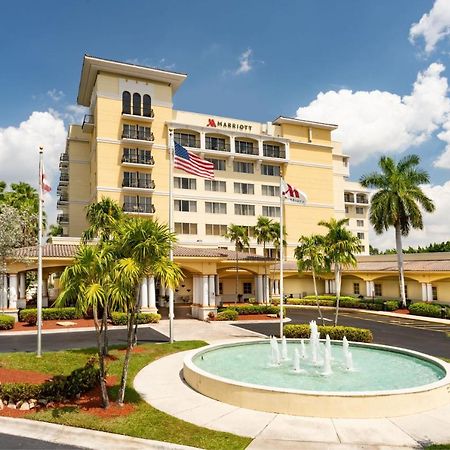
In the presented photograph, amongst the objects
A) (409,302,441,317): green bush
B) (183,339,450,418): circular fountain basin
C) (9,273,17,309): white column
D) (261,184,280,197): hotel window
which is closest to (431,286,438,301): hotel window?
(409,302,441,317): green bush

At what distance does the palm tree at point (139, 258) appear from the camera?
13938 millimetres

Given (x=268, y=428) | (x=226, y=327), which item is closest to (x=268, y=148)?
(x=226, y=327)

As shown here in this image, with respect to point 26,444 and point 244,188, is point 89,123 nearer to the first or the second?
point 244,188

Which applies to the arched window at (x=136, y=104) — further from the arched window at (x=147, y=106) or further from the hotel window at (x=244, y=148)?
the hotel window at (x=244, y=148)

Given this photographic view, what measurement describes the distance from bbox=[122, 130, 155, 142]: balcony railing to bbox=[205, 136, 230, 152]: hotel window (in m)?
8.76

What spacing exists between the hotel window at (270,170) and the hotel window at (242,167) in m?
1.95

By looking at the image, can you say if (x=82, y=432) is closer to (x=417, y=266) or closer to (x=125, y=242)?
(x=125, y=242)

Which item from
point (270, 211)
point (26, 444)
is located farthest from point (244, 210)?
point (26, 444)

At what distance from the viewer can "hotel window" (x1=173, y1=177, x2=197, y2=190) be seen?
60.3 metres

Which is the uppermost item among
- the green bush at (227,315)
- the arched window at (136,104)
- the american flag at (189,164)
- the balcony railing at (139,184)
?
the arched window at (136,104)

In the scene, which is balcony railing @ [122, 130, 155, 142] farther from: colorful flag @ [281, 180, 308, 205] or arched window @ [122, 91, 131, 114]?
colorful flag @ [281, 180, 308, 205]

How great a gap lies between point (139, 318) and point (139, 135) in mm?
28675

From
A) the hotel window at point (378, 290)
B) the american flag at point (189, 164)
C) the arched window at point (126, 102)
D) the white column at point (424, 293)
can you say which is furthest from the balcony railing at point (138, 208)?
the white column at point (424, 293)

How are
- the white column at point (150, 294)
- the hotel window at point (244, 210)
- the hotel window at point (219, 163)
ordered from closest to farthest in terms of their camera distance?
the white column at point (150, 294), the hotel window at point (219, 163), the hotel window at point (244, 210)
